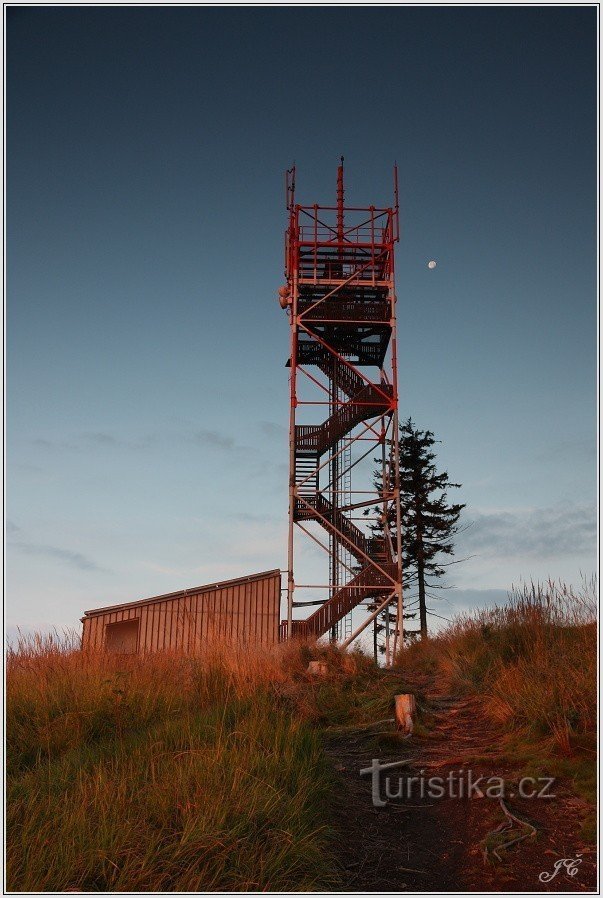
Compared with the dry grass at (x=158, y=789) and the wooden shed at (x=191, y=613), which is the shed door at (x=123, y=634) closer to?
the wooden shed at (x=191, y=613)

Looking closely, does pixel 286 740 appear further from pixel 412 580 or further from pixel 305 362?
pixel 412 580

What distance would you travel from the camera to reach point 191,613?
90.8ft

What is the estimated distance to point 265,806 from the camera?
577cm

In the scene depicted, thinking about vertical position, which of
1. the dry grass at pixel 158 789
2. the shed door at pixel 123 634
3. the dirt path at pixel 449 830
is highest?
the dry grass at pixel 158 789

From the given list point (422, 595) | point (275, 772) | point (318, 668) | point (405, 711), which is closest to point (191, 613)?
point (318, 668)

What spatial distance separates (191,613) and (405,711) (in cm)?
1845

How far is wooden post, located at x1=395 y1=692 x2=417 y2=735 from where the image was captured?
33.2 ft

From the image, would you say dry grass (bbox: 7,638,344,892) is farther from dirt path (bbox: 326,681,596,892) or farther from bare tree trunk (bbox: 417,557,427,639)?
→ bare tree trunk (bbox: 417,557,427,639)

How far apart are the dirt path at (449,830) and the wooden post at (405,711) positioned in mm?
821

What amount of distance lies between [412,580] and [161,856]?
1448 inches

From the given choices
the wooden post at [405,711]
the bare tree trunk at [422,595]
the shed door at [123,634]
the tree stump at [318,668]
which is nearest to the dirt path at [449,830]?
the wooden post at [405,711]

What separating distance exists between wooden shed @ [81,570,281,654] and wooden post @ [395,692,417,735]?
17.1 meters

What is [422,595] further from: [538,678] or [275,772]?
[275,772]

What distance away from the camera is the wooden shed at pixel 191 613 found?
2792cm
